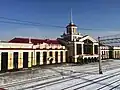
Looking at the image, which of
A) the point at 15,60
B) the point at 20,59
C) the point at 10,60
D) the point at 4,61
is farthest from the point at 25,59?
the point at 4,61

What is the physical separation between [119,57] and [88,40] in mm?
27349

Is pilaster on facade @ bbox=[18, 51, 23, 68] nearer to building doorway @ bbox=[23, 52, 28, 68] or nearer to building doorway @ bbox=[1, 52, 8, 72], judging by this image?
building doorway @ bbox=[23, 52, 28, 68]

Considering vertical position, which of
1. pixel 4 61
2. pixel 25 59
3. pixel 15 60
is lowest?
pixel 4 61

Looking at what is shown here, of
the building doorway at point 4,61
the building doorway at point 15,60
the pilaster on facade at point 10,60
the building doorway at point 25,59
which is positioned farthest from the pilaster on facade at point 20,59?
the building doorway at point 4,61

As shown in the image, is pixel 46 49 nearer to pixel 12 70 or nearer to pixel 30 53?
pixel 30 53

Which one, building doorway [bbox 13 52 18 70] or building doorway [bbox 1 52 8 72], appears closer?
building doorway [bbox 1 52 8 72]

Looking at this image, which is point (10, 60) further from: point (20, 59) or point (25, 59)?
point (25, 59)

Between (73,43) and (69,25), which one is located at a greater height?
(69,25)

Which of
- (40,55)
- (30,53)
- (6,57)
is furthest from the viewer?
(40,55)

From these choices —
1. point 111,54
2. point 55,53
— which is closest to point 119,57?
point 111,54

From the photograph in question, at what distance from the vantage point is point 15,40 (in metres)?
49.2

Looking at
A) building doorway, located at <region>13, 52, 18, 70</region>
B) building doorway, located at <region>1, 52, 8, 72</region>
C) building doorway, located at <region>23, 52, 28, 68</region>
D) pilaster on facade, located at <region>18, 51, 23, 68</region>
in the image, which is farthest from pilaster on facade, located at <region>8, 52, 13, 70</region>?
building doorway, located at <region>23, 52, 28, 68</region>

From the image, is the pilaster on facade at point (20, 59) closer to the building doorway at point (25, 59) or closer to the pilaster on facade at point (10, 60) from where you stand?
the building doorway at point (25, 59)

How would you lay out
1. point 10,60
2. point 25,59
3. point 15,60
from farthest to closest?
1. point 25,59
2. point 15,60
3. point 10,60
